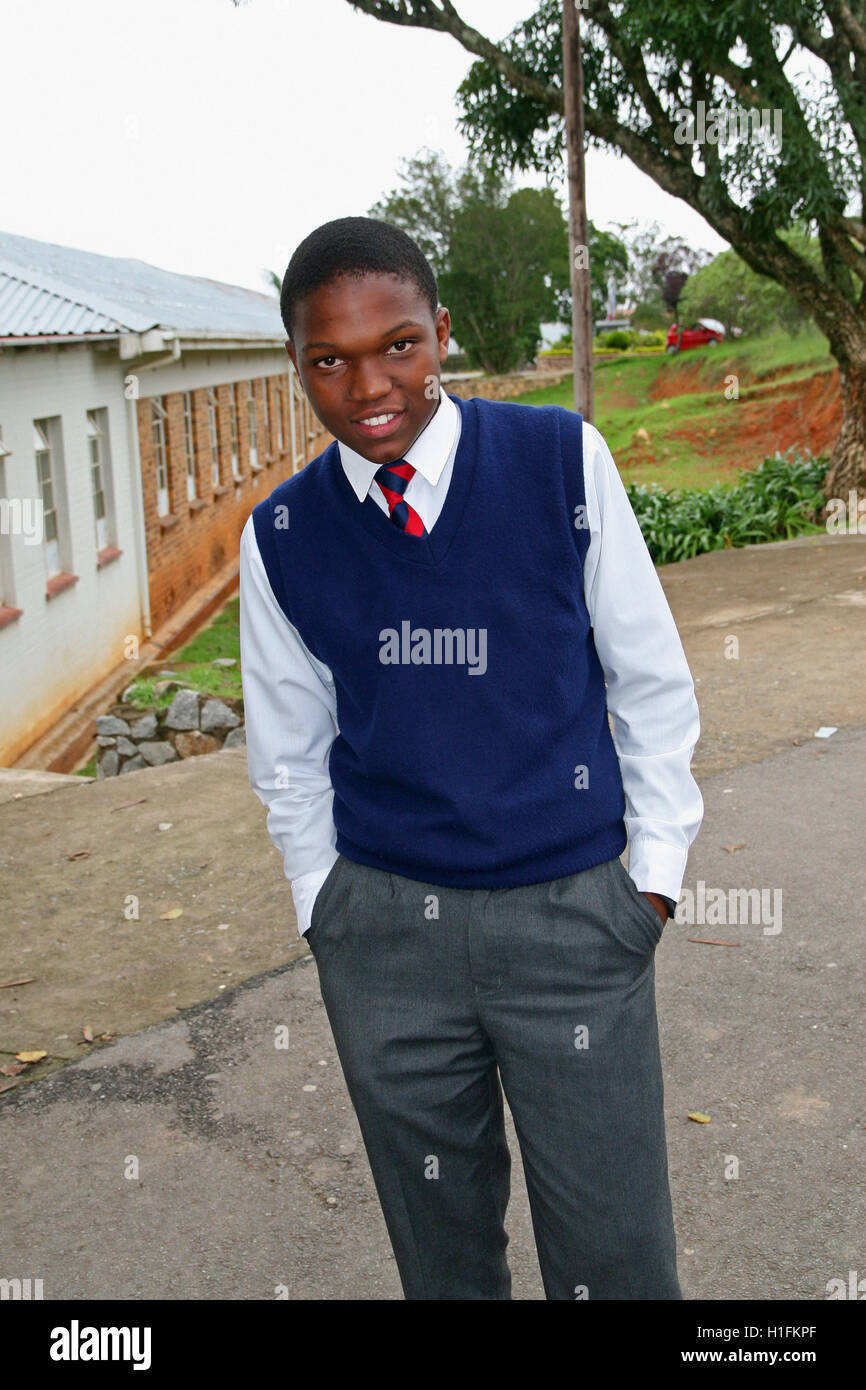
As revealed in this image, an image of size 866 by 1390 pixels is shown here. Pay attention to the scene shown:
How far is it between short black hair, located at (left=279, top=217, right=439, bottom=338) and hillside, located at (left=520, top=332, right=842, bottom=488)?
2625 cm

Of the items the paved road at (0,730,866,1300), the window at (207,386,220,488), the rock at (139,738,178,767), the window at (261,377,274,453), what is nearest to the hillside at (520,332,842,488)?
the window at (261,377,274,453)

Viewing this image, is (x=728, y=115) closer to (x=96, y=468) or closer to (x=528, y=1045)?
(x=96, y=468)

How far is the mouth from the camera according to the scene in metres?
1.96

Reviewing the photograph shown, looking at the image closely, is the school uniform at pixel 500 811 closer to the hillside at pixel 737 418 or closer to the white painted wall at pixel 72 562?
the white painted wall at pixel 72 562

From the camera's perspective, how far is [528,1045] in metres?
1.95

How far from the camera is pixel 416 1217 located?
2.15 m

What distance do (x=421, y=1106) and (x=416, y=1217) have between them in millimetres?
247

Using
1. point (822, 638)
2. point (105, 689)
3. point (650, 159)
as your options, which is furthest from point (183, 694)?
point (650, 159)

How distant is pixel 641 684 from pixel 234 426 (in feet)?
67.7

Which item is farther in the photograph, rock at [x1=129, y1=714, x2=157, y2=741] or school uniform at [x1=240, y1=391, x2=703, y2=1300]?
rock at [x1=129, y1=714, x2=157, y2=741]

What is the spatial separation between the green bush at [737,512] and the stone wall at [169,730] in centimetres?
674

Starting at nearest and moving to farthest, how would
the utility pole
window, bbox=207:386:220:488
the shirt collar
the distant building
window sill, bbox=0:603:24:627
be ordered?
the shirt collar → window sill, bbox=0:603:24:627 → the distant building → the utility pole → window, bbox=207:386:220:488

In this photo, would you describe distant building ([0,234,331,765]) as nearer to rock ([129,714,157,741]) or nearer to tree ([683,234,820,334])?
rock ([129,714,157,741])

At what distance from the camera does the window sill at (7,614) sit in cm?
1025
